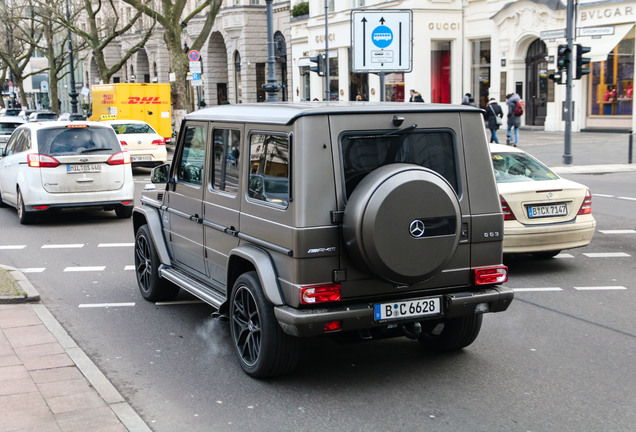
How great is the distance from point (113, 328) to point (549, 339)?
3707 millimetres

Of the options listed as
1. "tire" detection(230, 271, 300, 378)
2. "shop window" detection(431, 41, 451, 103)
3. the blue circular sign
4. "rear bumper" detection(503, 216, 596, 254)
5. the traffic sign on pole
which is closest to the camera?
"tire" detection(230, 271, 300, 378)

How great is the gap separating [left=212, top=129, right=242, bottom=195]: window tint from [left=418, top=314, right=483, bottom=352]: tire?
189 centimetres

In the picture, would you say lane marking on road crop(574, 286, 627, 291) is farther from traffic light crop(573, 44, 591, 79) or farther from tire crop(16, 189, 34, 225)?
traffic light crop(573, 44, 591, 79)

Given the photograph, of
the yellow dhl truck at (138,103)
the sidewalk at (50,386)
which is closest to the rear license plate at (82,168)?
the sidewalk at (50,386)

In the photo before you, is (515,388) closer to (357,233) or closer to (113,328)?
(357,233)

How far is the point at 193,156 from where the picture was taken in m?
7.08

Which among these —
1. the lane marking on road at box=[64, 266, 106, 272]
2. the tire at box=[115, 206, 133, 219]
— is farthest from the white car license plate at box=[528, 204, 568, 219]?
the tire at box=[115, 206, 133, 219]

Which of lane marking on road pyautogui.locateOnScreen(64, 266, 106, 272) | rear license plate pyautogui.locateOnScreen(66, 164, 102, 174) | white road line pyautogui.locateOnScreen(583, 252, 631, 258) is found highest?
rear license plate pyautogui.locateOnScreen(66, 164, 102, 174)

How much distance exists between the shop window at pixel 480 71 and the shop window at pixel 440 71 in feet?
4.73

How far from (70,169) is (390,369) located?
8966mm

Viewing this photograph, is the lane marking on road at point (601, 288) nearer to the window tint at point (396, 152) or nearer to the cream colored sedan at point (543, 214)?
the cream colored sedan at point (543, 214)

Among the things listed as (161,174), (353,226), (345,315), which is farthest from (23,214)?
(353,226)

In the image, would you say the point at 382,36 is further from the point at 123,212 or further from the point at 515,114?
the point at 515,114

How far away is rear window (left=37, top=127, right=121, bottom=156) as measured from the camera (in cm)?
1353
